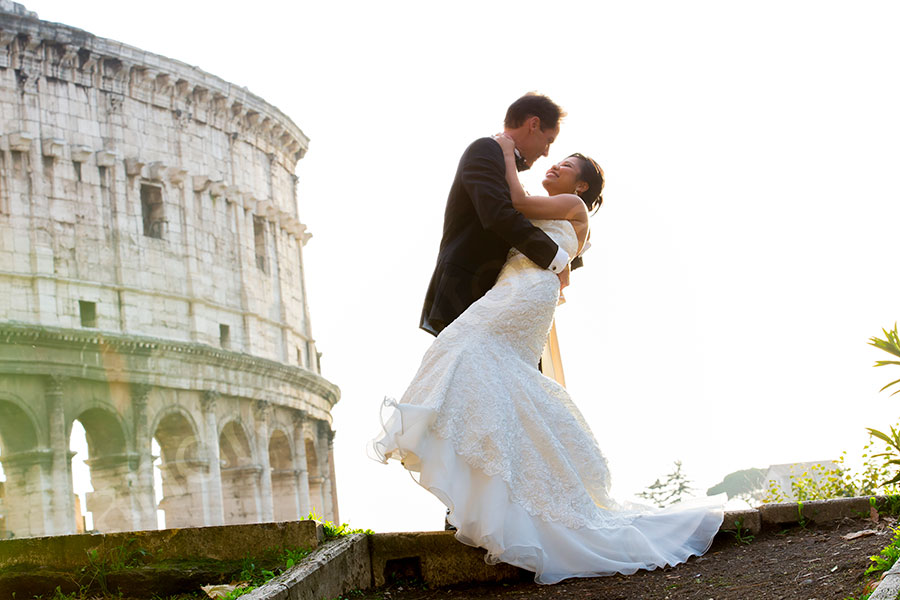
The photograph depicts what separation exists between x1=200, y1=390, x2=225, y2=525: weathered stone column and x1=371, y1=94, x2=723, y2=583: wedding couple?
74.4 ft

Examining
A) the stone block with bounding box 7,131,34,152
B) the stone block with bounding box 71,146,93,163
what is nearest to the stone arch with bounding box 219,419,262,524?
the stone block with bounding box 71,146,93,163

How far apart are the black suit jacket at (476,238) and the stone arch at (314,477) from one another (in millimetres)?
27960

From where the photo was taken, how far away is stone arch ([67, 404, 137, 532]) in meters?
25.0

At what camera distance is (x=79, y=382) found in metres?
24.4

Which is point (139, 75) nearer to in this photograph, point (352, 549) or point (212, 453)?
point (212, 453)

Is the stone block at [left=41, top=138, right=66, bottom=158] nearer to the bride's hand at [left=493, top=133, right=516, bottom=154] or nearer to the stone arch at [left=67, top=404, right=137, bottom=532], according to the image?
the stone arch at [left=67, top=404, right=137, bottom=532]

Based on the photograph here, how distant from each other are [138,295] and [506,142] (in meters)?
22.7

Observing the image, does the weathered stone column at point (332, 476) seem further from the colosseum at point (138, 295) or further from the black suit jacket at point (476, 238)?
the black suit jacket at point (476, 238)

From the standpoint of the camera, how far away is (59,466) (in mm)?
23656

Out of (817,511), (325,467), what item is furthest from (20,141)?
(817,511)

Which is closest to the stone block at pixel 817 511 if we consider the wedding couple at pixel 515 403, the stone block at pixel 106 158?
the wedding couple at pixel 515 403

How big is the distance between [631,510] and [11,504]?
2060 centimetres

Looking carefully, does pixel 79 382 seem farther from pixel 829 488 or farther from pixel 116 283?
pixel 829 488

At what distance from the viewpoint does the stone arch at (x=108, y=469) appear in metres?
25.0
